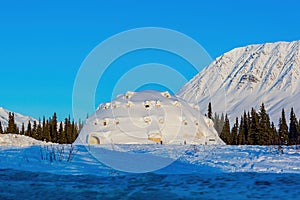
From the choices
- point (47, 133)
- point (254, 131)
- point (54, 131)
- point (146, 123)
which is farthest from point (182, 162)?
point (54, 131)

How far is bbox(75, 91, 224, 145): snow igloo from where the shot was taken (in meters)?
45.7

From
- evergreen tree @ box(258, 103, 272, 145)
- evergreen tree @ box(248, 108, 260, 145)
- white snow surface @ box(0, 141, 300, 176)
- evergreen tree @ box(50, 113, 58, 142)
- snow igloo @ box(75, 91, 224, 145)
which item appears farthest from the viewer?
evergreen tree @ box(50, 113, 58, 142)

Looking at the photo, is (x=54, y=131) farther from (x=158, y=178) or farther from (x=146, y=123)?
(x=158, y=178)

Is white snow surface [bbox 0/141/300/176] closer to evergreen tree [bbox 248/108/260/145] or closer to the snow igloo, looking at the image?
the snow igloo

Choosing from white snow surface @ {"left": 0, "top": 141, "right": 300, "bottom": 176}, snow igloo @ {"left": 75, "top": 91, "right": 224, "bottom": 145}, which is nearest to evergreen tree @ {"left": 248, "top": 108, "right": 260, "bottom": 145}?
snow igloo @ {"left": 75, "top": 91, "right": 224, "bottom": 145}

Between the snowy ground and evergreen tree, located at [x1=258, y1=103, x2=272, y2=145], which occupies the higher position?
evergreen tree, located at [x1=258, y1=103, x2=272, y2=145]

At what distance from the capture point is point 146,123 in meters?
47.1

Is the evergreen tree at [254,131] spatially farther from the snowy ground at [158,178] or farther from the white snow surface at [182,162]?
the snowy ground at [158,178]

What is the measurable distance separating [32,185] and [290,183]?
560 cm

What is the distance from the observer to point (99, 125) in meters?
49.3

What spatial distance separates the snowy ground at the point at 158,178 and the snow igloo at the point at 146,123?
29.4 m

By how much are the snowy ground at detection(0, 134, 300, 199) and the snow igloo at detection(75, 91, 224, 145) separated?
29424mm

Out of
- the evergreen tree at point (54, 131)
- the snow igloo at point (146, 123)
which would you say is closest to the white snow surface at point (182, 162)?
the snow igloo at point (146, 123)

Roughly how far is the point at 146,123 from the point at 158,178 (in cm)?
3625
